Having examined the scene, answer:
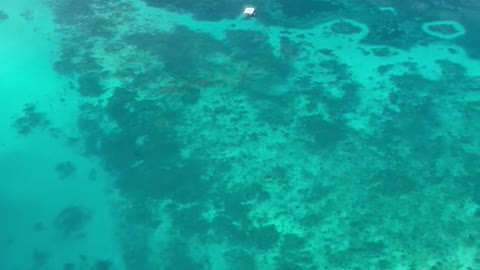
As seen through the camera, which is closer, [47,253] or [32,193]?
[47,253]

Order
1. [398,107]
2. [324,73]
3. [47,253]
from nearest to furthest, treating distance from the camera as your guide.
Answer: [47,253] → [398,107] → [324,73]

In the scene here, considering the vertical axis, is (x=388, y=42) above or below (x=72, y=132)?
above

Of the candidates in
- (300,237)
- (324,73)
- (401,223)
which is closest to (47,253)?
(300,237)

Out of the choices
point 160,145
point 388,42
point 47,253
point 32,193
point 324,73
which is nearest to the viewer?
point 47,253

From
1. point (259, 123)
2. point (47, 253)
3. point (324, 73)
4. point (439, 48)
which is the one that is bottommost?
point (47, 253)

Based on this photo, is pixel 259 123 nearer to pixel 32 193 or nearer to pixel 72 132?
pixel 72 132

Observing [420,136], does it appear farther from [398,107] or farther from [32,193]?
[32,193]
